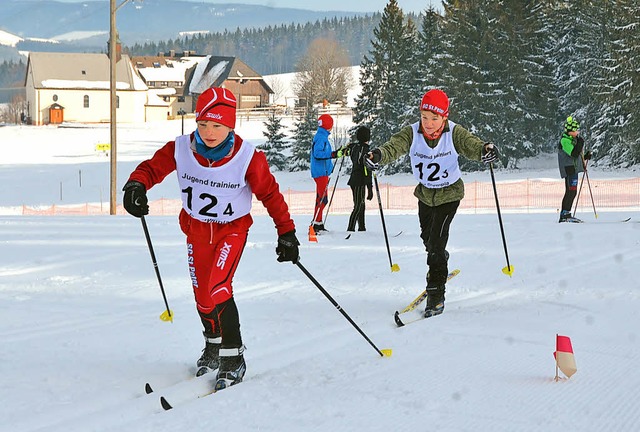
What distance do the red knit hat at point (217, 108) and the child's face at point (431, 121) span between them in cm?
228

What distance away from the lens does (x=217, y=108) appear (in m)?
4.61

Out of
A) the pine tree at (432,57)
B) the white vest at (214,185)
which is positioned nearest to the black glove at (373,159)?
the white vest at (214,185)

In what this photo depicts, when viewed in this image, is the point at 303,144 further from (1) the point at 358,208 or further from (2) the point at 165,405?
(2) the point at 165,405

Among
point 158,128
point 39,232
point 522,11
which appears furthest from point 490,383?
point 158,128

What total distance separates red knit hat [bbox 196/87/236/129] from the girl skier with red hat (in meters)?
2.16

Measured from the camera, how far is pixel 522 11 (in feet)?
125

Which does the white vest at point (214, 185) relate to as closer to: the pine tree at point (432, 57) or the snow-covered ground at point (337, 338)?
the snow-covered ground at point (337, 338)

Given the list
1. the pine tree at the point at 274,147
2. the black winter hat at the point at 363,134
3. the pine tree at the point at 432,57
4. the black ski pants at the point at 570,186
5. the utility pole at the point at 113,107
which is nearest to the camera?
the black winter hat at the point at 363,134

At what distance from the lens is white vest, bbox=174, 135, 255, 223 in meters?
4.65

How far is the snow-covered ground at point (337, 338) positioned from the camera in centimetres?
409

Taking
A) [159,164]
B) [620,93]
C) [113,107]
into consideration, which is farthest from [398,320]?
[620,93]

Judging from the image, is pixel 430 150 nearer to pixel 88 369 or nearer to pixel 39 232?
pixel 88 369

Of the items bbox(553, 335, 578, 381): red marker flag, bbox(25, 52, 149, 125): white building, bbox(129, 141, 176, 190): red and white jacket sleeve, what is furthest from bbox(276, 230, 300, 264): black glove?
bbox(25, 52, 149, 125): white building

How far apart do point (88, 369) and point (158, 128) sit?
219 ft
